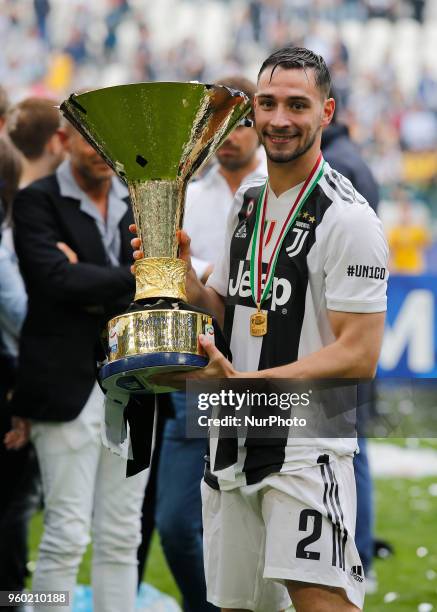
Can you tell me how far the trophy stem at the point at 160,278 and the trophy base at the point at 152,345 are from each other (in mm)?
82

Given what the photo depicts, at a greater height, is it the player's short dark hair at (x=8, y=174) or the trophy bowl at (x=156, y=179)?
the player's short dark hair at (x=8, y=174)

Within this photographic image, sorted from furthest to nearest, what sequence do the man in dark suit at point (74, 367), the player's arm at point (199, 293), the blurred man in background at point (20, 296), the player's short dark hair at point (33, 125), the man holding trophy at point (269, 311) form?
the player's short dark hair at point (33, 125) < the blurred man in background at point (20, 296) < the man in dark suit at point (74, 367) < the player's arm at point (199, 293) < the man holding trophy at point (269, 311)

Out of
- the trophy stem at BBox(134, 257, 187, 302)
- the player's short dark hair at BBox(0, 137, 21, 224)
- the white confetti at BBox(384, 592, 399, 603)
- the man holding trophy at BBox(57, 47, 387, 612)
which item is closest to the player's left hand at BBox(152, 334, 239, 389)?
the man holding trophy at BBox(57, 47, 387, 612)

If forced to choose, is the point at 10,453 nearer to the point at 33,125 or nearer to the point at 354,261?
the point at 33,125

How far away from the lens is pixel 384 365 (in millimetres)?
8938

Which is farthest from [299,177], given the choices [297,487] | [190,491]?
[190,491]

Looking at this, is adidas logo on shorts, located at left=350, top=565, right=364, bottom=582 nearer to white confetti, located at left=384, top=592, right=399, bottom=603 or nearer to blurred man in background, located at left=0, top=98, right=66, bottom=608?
blurred man in background, located at left=0, top=98, right=66, bottom=608

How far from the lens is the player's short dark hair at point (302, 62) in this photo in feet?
10.5

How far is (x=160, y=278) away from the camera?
3152 mm

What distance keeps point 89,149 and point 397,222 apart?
12.5 metres

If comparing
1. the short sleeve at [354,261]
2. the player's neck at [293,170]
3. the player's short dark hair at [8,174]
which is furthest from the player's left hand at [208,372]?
the player's short dark hair at [8,174]

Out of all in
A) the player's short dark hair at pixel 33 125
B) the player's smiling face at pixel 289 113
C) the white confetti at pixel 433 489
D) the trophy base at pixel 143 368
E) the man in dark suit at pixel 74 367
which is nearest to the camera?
the trophy base at pixel 143 368

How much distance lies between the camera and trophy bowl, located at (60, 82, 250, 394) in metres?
2.99

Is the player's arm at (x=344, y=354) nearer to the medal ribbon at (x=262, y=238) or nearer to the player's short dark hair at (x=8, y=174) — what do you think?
the medal ribbon at (x=262, y=238)
